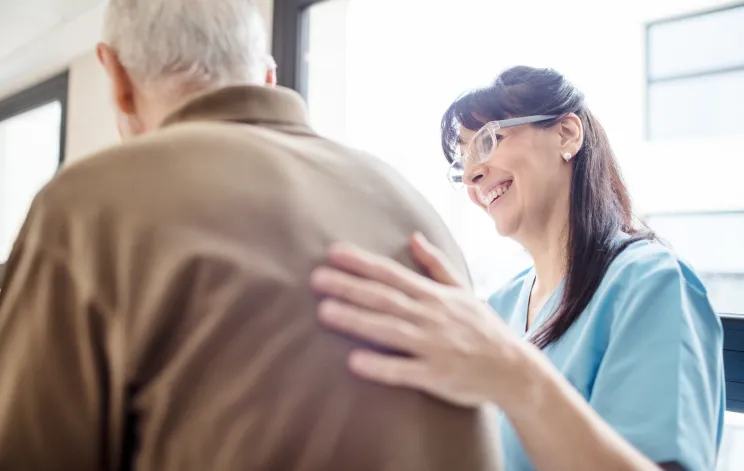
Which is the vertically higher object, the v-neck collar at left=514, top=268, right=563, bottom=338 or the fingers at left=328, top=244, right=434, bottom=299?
the fingers at left=328, top=244, right=434, bottom=299

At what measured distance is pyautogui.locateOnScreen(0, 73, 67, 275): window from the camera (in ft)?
11.2

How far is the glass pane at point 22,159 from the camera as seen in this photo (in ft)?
12.1

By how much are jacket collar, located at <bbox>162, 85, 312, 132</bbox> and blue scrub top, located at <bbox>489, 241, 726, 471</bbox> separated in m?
0.60

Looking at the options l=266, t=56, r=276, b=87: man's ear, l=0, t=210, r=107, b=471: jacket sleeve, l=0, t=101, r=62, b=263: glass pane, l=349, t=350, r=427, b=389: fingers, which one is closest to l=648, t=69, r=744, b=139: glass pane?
l=266, t=56, r=276, b=87: man's ear

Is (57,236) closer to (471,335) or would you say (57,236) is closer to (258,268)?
(258,268)

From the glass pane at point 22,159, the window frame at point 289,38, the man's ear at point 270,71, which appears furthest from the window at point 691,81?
the glass pane at point 22,159

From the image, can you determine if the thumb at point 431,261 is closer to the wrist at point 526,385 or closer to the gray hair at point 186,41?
the wrist at point 526,385

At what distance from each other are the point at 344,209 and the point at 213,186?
131 millimetres

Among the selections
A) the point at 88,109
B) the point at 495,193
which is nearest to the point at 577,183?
the point at 495,193

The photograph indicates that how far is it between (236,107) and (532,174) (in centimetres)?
73

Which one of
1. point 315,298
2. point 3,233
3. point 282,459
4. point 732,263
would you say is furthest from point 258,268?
point 3,233

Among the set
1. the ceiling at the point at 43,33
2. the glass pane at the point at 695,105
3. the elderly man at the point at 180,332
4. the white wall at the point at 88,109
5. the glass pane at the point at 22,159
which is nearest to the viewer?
the elderly man at the point at 180,332

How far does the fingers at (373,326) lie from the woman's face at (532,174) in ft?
2.39

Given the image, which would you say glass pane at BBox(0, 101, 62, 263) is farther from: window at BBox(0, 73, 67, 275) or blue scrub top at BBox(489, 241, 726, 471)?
blue scrub top at BBox(489, 241, 726, 471)
